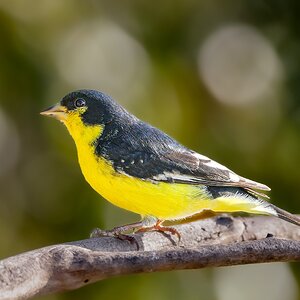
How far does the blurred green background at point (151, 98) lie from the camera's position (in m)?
5.37

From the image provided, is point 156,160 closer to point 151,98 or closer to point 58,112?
point 58,112

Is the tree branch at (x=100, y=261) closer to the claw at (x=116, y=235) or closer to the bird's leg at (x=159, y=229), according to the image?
the claw at (x=116, y=235)

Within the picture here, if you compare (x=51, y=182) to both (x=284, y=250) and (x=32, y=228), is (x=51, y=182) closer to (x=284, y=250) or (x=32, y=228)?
(x=32, y=228)

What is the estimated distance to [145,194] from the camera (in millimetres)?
3887

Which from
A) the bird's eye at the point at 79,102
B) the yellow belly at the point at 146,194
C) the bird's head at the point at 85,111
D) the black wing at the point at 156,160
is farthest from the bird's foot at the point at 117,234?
the bird's eye at the point at 79,102

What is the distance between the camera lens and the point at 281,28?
5934 mm

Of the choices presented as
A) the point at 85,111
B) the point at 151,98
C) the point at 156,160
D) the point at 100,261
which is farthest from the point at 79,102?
the point at 151,98

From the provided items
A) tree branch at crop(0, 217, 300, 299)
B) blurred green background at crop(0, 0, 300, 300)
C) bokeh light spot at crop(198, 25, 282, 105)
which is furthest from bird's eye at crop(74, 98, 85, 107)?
bokeh light spot at crop(198, 25, 282, 105)

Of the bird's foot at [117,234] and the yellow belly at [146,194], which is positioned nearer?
the bird's foot at [117,234]

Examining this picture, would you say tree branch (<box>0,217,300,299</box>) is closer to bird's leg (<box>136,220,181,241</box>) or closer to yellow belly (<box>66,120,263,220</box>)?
yellow belly (<box>66,120,263,220</box>)

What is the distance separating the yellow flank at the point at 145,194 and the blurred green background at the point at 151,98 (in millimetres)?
1354

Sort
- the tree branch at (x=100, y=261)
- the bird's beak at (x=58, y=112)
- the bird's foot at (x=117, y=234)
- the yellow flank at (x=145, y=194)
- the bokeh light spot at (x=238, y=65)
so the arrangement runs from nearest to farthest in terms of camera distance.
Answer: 1. the tree branch at (x=100, y=261)
2. the bird's foot at (x=117, y=234)
3. the yellow flank at (x=145, y=194)
4. the bird's beak at (x=58, y=112)
5. the bokeh light spot at (x=238, y=65)

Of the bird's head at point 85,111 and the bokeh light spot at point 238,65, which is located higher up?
the bokeh light spot at point 238,65

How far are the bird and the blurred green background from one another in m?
1.22
